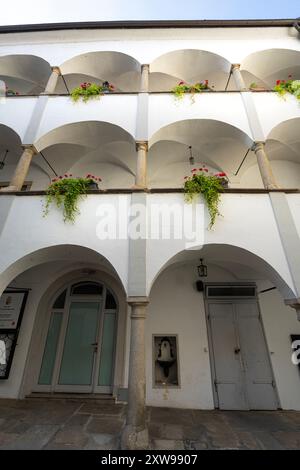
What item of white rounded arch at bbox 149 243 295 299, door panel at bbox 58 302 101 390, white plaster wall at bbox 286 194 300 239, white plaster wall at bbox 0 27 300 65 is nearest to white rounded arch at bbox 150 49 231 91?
white plaster wall at bbox 0 27 300 65

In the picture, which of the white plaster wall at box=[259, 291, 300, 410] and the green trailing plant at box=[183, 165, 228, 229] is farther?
the white plaster wall at box=[259, 291, 300, 410]

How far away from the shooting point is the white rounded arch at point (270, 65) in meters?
7.54

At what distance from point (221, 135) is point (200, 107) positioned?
3.04ft

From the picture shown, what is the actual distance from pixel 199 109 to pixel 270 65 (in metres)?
4.00


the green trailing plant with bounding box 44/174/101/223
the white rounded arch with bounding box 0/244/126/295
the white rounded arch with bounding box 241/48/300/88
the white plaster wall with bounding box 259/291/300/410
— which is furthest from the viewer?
the white rounded arch with bounding box 241/48/300/88

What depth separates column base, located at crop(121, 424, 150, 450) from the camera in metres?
3.27

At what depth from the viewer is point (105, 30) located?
311 inches

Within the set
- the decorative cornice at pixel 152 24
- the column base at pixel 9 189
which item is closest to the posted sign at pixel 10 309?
the column base at pixel 9 189

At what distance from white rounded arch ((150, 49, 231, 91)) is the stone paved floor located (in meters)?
9.19

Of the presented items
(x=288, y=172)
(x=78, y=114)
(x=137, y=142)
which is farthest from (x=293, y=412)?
(x=78, y=114)

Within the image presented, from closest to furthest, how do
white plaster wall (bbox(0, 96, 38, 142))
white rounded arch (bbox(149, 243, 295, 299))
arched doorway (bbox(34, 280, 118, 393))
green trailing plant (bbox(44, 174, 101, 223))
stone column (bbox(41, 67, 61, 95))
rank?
white rounded arch (bbox(149, 243, 295, 299)) < green trailing plant (bbox(44, 174, 101, 223)) < arched doorway (bbox(34, 280, 118, 393)) < white plaster wall (bbox(0, 96, 38, 142)) < stone column (bbox(41, 67, 61, 95))

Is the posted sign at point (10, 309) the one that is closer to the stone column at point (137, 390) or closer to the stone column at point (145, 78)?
the stone column at point (137, 390)

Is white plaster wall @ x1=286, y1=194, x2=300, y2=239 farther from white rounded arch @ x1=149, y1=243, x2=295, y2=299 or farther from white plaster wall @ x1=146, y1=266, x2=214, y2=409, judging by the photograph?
white plaster wall @ x1=146, y1=266, x2=214, y2=409

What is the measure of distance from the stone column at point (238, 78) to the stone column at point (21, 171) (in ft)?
19.2
